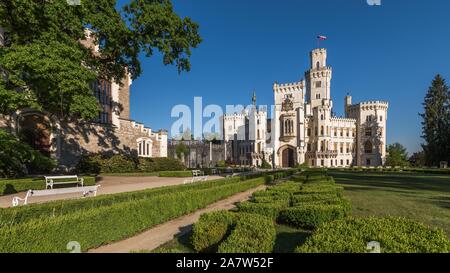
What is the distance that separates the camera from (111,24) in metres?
15.7

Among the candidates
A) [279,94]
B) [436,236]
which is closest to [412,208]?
[436,236]

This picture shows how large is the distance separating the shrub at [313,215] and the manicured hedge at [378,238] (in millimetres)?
2759

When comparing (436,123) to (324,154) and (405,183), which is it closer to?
(324,154)

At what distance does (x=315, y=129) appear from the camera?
6412 cm

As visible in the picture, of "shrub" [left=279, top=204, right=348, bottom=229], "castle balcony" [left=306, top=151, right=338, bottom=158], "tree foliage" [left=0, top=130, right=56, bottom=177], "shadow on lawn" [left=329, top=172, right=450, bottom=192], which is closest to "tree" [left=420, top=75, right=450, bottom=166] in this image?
"castle balcony" [left=306, top=151, right=338, bottom=158]

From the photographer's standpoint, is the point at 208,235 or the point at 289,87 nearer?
the point at 208,235

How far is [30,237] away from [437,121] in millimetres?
66134

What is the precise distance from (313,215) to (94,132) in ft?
78.6

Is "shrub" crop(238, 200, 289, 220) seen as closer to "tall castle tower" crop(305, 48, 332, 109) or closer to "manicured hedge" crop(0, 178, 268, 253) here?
"manicured hedge" crop(0, 178, 268, 253)

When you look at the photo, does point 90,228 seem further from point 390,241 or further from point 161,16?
point 161,16

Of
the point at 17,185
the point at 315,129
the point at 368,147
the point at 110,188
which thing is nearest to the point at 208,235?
the point at 110,188

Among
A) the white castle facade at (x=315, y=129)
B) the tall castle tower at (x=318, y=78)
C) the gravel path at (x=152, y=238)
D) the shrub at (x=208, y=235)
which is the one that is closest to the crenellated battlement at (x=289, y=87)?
the white castle facade at (x=315, y=129)

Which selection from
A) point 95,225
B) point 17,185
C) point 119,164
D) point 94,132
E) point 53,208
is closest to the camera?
point 95,225

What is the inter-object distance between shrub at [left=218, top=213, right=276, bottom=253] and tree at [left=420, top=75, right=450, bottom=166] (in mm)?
55306
